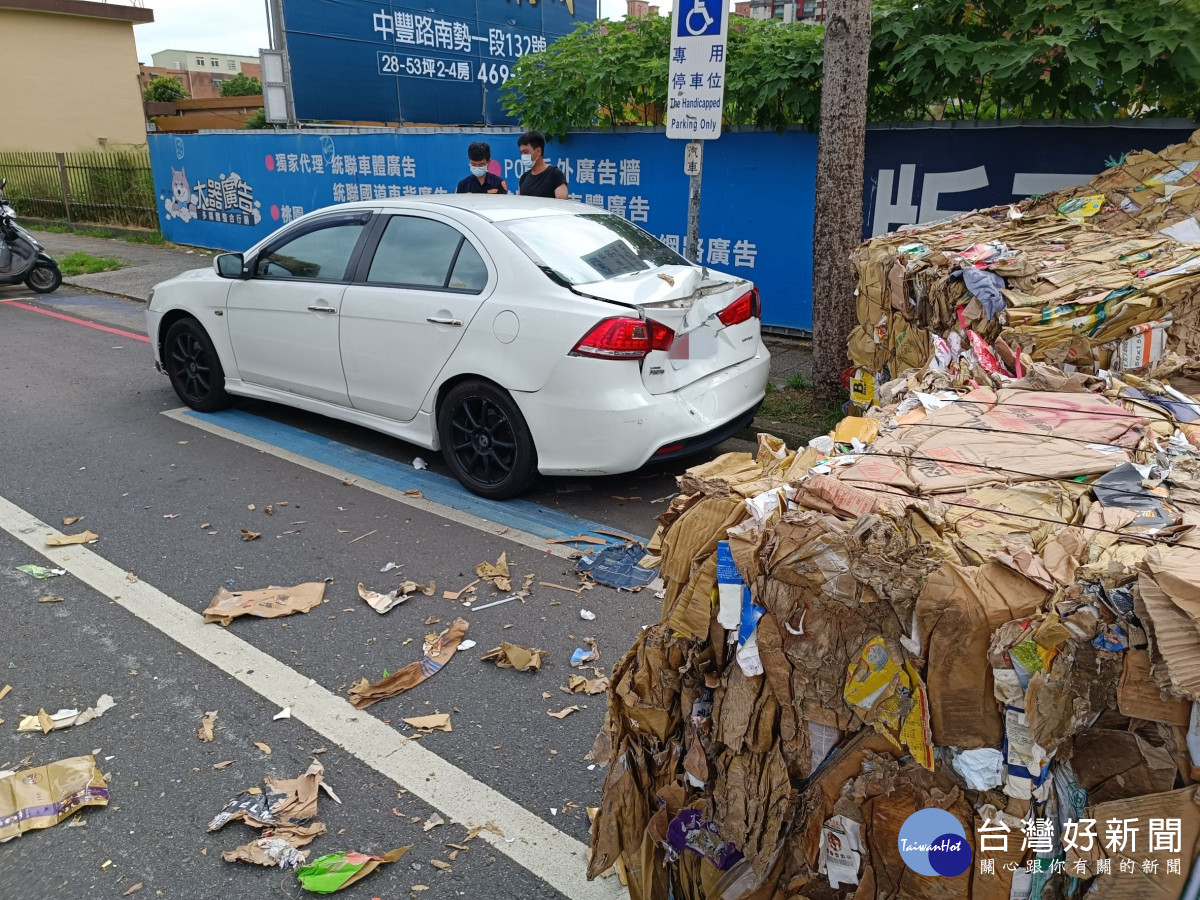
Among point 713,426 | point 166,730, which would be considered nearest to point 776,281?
point 713,426

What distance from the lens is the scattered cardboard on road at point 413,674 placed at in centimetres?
352

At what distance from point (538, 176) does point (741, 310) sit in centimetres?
337

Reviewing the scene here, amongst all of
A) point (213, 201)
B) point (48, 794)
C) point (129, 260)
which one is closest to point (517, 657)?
point (48, 794)

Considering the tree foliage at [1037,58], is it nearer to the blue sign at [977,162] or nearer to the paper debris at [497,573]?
the blue sign at [977,162]

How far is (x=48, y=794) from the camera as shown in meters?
3.00

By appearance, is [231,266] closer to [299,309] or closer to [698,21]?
[299,309]

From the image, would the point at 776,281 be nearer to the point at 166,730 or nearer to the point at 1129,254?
the point at 1129,254

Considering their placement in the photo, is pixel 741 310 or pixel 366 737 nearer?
pixel 366 737

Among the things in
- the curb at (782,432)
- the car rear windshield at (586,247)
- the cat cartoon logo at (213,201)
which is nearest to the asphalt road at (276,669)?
the curb at (782,432)

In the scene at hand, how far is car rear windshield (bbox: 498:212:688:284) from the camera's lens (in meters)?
5.14

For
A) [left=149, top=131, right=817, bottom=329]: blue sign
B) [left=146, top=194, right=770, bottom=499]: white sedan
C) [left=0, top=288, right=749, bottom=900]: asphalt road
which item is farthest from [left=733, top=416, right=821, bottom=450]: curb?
[left=149, top=131, right=817, bottom=329]: blue sign

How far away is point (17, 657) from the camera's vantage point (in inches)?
149

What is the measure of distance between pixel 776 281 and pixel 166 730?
691 centimetres

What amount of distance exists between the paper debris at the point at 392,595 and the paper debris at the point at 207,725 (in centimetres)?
88
